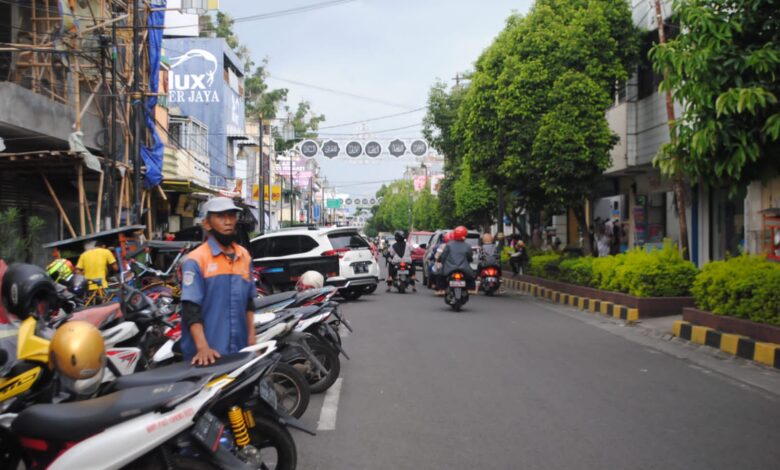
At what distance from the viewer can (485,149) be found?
21.1m

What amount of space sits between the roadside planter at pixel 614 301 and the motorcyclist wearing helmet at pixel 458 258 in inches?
114

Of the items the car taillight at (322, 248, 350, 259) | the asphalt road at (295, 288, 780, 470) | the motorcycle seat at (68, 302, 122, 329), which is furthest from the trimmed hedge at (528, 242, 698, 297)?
the motorcycle seat at (68, 302, 122, 329)

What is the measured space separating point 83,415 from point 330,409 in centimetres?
356

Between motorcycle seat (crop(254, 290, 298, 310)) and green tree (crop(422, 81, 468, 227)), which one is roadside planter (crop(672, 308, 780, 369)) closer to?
motorcycle seat (crop(254, 290, 298, 310))

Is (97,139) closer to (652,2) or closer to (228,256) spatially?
(652,2)

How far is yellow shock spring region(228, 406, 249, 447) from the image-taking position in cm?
425

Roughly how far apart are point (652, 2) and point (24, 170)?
15530 mm

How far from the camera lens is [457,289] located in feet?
52.5

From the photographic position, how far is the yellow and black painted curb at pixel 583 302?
14904 millimetres

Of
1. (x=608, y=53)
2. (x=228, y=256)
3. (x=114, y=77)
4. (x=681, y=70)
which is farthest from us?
(x=608, y=53)

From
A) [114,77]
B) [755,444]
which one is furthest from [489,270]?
[755,444]

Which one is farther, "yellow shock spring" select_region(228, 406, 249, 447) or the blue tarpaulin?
the blue tarpaulin

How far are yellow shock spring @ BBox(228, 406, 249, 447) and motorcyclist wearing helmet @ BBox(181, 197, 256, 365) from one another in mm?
731

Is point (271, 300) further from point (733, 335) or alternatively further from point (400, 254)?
point (400, 254)
